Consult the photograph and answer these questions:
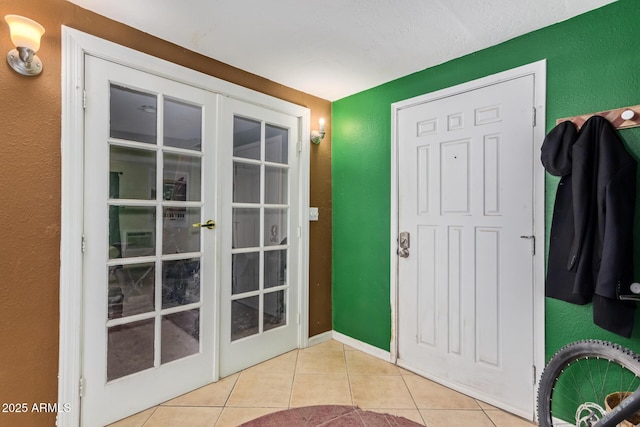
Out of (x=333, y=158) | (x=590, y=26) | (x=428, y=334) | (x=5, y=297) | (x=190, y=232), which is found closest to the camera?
(x=5, y=297)

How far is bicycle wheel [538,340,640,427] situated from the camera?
4.98 feet

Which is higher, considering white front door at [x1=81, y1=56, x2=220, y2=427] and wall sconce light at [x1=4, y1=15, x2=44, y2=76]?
wall sconce light at [x1=4, y1=15, x2=44, y2=76]

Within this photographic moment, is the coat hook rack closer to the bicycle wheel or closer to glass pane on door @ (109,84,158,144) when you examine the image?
the bicycle wheel

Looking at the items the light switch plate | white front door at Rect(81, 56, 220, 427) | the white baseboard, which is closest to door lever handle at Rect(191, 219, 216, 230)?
white front door at Rect(81, 56, 220, 427)

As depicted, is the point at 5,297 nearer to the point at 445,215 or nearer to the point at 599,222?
the point at 445,215

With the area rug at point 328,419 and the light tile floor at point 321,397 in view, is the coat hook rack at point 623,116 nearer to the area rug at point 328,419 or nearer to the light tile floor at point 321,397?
the light tile floor at point 321,397

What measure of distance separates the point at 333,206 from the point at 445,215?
115cm

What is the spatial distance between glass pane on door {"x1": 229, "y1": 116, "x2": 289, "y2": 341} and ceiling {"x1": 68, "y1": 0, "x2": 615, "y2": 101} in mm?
581

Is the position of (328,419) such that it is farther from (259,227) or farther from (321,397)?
(259,227)

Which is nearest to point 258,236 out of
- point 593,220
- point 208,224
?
point 208,224

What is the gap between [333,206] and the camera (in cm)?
308

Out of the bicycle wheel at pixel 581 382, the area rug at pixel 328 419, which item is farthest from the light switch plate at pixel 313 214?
the bicycle wheel at pixel 581 382

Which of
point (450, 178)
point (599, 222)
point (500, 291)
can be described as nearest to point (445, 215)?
point (450, 178)

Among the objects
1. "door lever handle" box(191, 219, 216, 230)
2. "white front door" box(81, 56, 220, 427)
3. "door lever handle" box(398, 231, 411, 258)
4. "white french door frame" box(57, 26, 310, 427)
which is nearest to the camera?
"white french door frame" box(57, 26, 310, 427)
